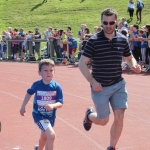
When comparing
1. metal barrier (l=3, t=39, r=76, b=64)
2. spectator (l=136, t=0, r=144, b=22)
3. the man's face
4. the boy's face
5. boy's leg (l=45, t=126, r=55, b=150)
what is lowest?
boy's leg (l=45, t=126, r=55, b=150)

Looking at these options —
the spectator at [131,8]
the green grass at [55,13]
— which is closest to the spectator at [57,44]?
the spectator at [131,8]

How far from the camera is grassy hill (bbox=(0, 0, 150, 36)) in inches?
1570

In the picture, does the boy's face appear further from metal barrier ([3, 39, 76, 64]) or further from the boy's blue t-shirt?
metal barrier ([3, 39, 76, 64])

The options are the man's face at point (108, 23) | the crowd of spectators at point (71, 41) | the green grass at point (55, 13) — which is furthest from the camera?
the green grass at point (55, 13)

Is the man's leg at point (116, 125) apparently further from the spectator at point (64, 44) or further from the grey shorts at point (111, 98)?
the spectator at point (64, 44)

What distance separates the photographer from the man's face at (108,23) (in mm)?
6953

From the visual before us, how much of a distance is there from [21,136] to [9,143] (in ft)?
1.74

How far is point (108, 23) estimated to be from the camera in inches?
275

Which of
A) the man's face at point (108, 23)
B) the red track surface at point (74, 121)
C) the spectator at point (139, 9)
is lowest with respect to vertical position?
the red track surface at point (74, 121)

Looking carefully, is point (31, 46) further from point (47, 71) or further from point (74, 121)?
point (47, 71)

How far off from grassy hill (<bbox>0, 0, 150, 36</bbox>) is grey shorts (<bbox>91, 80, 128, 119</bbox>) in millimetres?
30210

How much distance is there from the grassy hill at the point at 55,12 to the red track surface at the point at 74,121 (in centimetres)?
2276

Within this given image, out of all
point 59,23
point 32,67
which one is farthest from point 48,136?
point 59,23

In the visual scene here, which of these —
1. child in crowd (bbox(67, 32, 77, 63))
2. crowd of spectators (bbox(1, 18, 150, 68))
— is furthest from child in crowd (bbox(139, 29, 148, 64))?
child in crowd (bbox(67, 32, 77, 63))
